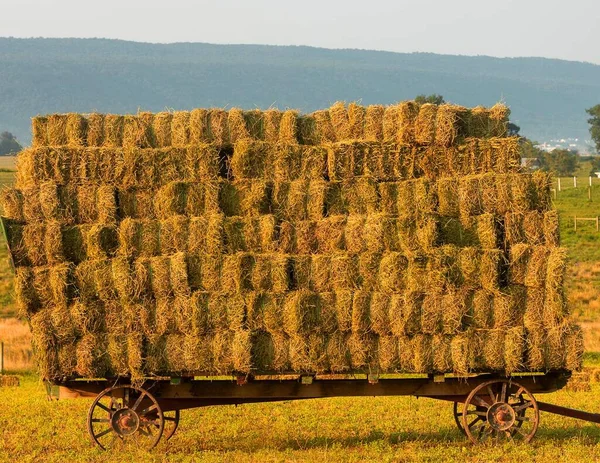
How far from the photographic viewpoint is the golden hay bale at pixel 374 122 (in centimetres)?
1463

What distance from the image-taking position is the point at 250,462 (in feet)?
43.5

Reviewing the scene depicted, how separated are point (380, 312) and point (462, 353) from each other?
1.14 metres

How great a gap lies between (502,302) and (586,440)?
2.59 m

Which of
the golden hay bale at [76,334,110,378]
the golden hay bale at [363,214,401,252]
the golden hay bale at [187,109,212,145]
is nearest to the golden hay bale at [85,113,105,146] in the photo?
the golden hay bale at [187,109,212,145]

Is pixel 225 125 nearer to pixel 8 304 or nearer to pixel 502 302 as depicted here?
pixel 502 302

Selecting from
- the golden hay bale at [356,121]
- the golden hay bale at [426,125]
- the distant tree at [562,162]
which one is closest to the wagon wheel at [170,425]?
the golden hay bale at [356,121]

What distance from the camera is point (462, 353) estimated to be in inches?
542

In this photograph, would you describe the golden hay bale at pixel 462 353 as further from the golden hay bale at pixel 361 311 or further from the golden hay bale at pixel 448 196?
the golden hay bale at pixel 448 196

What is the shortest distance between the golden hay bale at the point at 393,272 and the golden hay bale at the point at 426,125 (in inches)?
63.7

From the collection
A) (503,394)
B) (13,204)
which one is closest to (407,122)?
(503,394)

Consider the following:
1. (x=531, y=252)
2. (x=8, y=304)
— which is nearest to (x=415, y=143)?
(x=531, y=252)

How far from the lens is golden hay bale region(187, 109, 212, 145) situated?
570 inches

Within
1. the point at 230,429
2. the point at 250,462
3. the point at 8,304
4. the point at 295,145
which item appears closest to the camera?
the point at 250,462

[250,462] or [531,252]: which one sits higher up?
[531,252]
